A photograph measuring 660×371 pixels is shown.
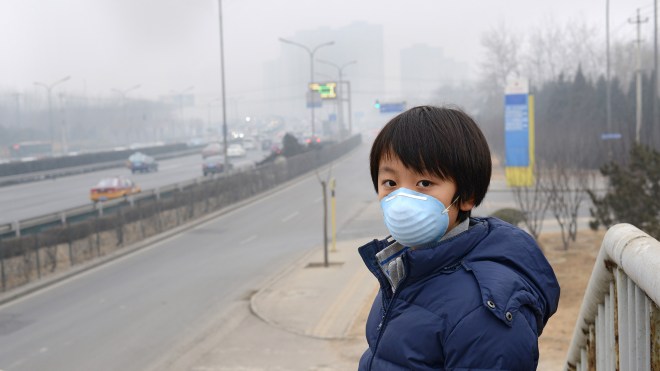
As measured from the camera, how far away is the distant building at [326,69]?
7162 centimetres

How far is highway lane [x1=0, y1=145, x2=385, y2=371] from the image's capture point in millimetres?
12688

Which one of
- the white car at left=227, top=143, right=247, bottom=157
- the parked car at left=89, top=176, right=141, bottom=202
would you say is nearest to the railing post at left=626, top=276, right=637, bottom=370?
the parked car at left=89, top=176, right=141, bottom=202

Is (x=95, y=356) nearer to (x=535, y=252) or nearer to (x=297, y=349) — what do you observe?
(x=297, y=349)

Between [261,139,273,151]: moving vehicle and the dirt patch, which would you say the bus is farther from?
the dirt patch

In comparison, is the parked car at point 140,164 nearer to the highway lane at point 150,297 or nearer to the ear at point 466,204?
the highway lane at point 150,297

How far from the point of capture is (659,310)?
85.6 inches

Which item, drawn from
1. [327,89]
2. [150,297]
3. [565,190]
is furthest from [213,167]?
[150,297]

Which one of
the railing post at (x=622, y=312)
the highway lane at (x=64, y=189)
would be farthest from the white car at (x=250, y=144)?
the railing post at (x=622, y=312)

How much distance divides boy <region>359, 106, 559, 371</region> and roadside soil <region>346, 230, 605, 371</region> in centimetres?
842

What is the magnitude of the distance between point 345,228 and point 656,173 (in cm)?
1428

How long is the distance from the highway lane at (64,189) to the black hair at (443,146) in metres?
25.3

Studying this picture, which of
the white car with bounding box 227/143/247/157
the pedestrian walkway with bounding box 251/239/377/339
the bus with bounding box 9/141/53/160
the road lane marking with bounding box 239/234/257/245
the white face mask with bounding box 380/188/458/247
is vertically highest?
the white face mask with bounding box 380/188/458/247

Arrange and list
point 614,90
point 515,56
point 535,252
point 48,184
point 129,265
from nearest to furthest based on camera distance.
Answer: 1. point 535,252
2. point 129,265
3. point 48,184
4. point 614,90
5. point 515,56

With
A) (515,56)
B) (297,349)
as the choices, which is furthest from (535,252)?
Answer: (515,56)
